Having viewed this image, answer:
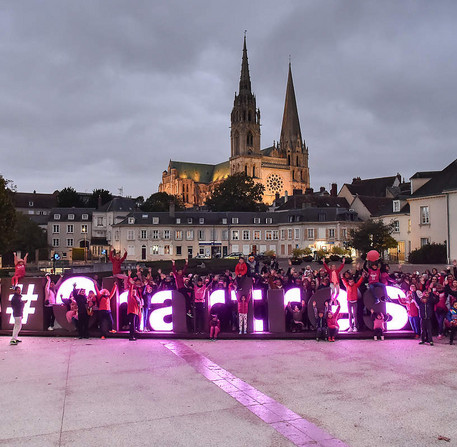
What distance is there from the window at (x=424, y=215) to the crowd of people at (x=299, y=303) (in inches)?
1253

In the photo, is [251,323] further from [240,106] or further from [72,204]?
[240,106]

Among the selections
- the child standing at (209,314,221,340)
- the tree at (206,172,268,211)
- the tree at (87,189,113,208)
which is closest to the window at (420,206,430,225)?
the child standing at (209,314,221,340)

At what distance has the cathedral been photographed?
6816 inches

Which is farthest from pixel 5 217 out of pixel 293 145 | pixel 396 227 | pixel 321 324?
pixel 293 145

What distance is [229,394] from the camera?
34.1ft

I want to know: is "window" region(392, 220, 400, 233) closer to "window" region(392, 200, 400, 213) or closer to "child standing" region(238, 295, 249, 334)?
"window" region(392, 200, 400, 213)

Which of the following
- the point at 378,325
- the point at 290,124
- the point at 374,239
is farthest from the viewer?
the point at 290,124

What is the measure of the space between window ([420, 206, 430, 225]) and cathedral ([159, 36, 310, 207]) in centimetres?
11780

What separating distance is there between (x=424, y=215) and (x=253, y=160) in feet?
413

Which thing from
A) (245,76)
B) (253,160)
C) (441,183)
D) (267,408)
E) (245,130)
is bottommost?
(267,408)

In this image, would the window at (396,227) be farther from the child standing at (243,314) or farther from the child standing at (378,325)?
the child standing at (243,314)

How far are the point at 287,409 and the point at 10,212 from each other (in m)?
56.0

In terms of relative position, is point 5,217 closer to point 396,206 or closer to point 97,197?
point 396,206

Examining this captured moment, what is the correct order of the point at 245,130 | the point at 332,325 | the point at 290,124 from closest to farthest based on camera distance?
the point at 332,325 → the point at 245,130 → the point at 290,124
